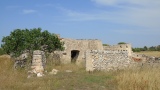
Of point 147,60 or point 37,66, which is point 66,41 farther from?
point 37,66

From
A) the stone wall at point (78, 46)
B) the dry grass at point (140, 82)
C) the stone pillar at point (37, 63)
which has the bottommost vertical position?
the dry grass at point (140, 82)

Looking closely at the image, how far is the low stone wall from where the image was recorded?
16.5 m

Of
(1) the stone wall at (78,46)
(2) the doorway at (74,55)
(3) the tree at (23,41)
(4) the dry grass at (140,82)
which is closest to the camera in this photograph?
(4) the dry grass at (140,82)

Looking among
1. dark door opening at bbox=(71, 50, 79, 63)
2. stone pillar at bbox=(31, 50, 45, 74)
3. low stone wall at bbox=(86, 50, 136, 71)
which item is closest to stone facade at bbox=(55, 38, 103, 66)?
dark door opening at bbox=(71, 50, 79, 63)

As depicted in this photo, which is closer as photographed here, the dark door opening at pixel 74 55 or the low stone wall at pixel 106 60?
the low stone wall at pixel 106 60

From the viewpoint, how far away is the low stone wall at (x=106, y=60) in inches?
651

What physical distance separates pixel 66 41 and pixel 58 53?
185 cm

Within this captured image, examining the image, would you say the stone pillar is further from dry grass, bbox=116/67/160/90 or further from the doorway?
the doorway

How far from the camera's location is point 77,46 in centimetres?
2722

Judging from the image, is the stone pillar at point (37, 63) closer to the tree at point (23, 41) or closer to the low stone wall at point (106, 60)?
the low stone wall at point (106, 60)

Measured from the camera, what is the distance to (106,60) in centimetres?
1703

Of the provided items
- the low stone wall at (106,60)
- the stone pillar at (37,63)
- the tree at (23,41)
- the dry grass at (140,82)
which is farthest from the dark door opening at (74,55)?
the dry grass at (140,82)

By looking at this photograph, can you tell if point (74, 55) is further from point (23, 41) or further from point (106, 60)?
point (106, 60)

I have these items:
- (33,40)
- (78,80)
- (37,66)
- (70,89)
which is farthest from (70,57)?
(70,89)
